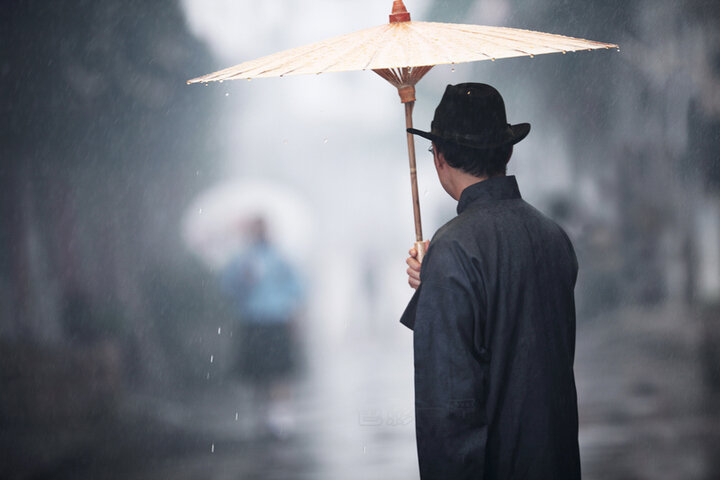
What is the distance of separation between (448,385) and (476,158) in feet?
1.89

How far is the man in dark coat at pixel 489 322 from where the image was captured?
1.79 metres

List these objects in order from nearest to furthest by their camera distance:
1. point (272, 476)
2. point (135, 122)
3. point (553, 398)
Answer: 1. point (553, 398)
2. point (272, 476)
3. point (135, 122)

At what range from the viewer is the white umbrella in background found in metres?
5.79

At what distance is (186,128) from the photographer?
582 centimetres

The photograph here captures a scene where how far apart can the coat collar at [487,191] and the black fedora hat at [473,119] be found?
92mm

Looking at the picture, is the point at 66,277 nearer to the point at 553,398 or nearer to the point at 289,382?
the point at 289,382

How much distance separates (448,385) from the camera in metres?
1.78

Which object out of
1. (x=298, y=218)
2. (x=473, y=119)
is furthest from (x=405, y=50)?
(x=298, y=218)

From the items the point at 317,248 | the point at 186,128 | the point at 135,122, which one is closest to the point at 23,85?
the point at 135,122

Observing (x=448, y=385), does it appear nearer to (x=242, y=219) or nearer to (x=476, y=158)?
(x=476, y=158)

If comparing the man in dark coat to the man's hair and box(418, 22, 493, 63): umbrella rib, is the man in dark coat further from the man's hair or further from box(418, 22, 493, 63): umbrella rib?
box(418, 22, 493, 63): umbrella rib

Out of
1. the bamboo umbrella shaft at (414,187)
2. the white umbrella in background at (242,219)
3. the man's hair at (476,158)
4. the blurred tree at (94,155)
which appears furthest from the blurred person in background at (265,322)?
the man's hair at (476,158)

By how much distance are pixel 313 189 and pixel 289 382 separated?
4.96ft

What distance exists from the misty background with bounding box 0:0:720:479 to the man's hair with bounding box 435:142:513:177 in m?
3.78
